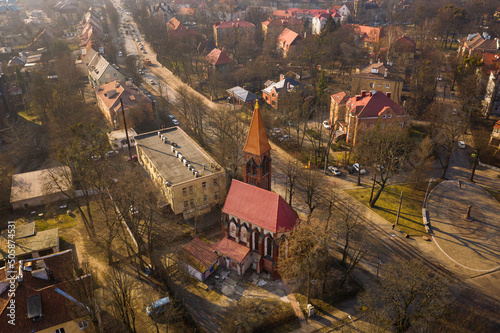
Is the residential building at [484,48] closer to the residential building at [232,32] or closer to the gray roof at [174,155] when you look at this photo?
the residential building at [232,32]

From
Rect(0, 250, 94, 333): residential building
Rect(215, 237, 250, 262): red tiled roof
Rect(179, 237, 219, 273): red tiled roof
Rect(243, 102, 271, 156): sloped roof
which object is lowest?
Rect(179, 237, 219, 273): red tiled roof

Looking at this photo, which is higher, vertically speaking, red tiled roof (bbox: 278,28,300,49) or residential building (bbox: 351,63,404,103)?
red tiled roof (bbox: 278,28,300,49)

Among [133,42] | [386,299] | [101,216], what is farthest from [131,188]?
[133,42]

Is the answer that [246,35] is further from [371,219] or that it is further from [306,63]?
[371,219]

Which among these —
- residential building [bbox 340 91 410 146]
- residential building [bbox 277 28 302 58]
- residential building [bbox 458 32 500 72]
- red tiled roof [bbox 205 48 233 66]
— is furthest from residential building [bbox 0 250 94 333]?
residential building [bbox 458 32 500 72]

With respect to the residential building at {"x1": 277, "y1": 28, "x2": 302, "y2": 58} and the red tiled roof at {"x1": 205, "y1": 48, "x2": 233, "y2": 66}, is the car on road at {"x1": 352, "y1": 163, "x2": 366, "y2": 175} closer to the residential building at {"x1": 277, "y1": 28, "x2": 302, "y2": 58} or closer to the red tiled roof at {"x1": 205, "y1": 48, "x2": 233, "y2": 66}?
the red tiled roof at {"x1": 205, "y1": 48, "x2": 233, "y2": 66}

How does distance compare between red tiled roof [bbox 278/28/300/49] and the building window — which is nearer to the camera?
the building window

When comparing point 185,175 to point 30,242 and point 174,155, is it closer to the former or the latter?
point 174,155

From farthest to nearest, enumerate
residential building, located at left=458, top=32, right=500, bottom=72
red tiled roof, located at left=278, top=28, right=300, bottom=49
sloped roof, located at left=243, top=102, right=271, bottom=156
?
red tiled roof, located at left=278, top=28, right=300, bottom=49
residential building, located at left=458, top=32, right=500, bottom=72
sloped roof, located at left=243, top=102, right=271, bottom=156
